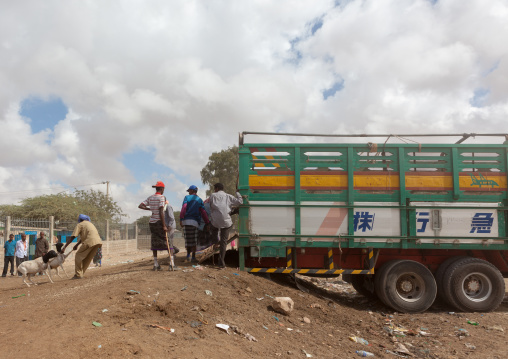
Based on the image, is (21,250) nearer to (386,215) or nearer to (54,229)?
(54,229)

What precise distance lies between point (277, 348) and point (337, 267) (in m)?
2.89

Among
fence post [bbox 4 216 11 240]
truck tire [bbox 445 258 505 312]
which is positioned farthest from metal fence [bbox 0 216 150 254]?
truck tire [bbox 445 258 505 312]

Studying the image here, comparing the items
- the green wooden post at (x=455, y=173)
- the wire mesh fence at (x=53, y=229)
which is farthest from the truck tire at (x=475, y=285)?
the wire mesh fence at (x=53, y=229)

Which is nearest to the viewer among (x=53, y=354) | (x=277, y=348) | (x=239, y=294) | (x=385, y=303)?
(x=53, y=354)

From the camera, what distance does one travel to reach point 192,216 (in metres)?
7.57

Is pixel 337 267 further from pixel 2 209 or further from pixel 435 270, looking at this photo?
pixel 2 209

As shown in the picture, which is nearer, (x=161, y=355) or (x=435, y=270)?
(x=161, y=355)

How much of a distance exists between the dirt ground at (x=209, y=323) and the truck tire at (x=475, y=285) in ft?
0.64

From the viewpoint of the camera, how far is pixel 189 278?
5801mm

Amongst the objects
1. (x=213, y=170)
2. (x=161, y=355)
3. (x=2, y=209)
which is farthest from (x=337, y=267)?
(x=2, y=209)

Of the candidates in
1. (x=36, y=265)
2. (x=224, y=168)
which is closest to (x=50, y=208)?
(x=224, y=168)

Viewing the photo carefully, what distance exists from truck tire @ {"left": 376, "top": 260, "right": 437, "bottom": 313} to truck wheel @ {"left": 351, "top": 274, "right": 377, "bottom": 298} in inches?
14.4

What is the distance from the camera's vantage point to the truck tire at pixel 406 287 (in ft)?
21.5

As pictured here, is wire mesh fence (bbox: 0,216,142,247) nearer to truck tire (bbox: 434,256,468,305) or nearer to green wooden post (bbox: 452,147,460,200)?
truck tire (bbox: 434,256,468,305)
